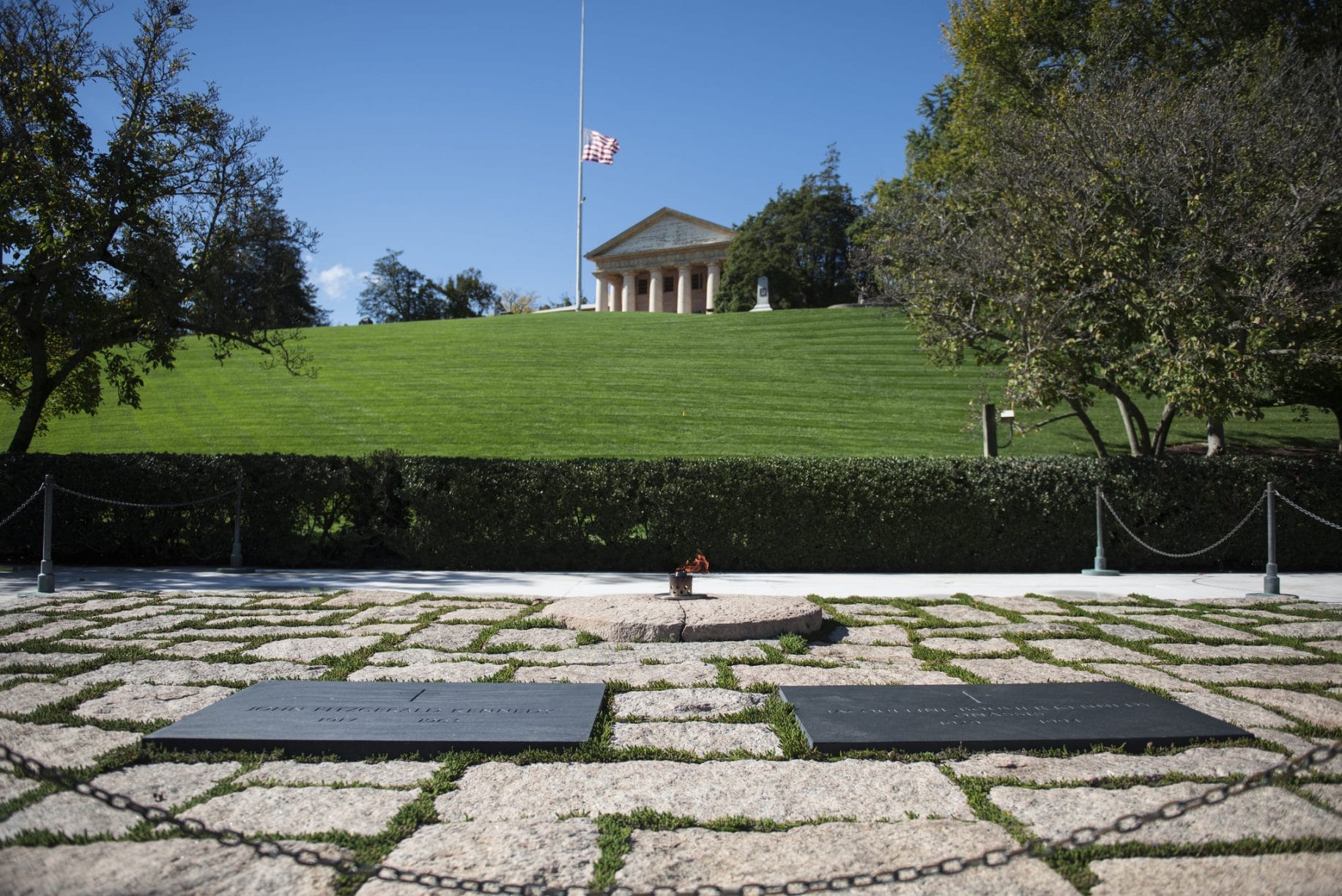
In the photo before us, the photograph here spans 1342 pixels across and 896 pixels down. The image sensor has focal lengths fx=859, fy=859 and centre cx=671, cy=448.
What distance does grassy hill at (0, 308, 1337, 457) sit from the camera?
66.6 feet

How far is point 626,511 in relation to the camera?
38.4ft

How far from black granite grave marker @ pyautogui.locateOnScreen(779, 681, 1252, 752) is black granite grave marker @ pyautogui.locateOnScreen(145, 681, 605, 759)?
50.0 inches

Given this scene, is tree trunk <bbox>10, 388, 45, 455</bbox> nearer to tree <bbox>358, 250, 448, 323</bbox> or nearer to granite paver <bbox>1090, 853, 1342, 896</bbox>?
granite paver <bbox>1090, 853, 1342, 896</bbox>

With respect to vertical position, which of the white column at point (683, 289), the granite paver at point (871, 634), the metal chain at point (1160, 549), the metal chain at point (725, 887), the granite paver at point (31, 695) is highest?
the white column at point (683, 289)

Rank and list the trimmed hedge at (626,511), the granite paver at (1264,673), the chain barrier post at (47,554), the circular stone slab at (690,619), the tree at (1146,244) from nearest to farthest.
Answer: the granite paver at (1264,673)
the circular stone slab at (690,619)
the chain barrier post at (47,554)
the trimmed hedge at (626,511)
the tree at (1146,244)

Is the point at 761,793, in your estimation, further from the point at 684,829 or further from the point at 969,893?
the point at 969,893

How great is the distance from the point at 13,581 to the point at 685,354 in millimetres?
23132

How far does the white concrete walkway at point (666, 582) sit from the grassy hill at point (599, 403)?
6.51 metres

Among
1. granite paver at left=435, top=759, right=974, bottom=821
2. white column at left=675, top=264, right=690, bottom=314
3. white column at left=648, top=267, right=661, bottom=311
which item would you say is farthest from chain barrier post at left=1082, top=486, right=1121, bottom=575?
white column at left=648, top=267, right=661, bottom=311

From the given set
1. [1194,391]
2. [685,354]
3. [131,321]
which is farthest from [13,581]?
[685,354]

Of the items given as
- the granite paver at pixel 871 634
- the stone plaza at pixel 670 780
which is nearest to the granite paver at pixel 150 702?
the stone plaza at pixel 670 780

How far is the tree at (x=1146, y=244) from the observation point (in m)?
12.2

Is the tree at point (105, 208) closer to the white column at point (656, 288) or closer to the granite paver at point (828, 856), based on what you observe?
the granite paver at point (828, 856)

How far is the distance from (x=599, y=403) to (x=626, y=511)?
1225 centimetres
